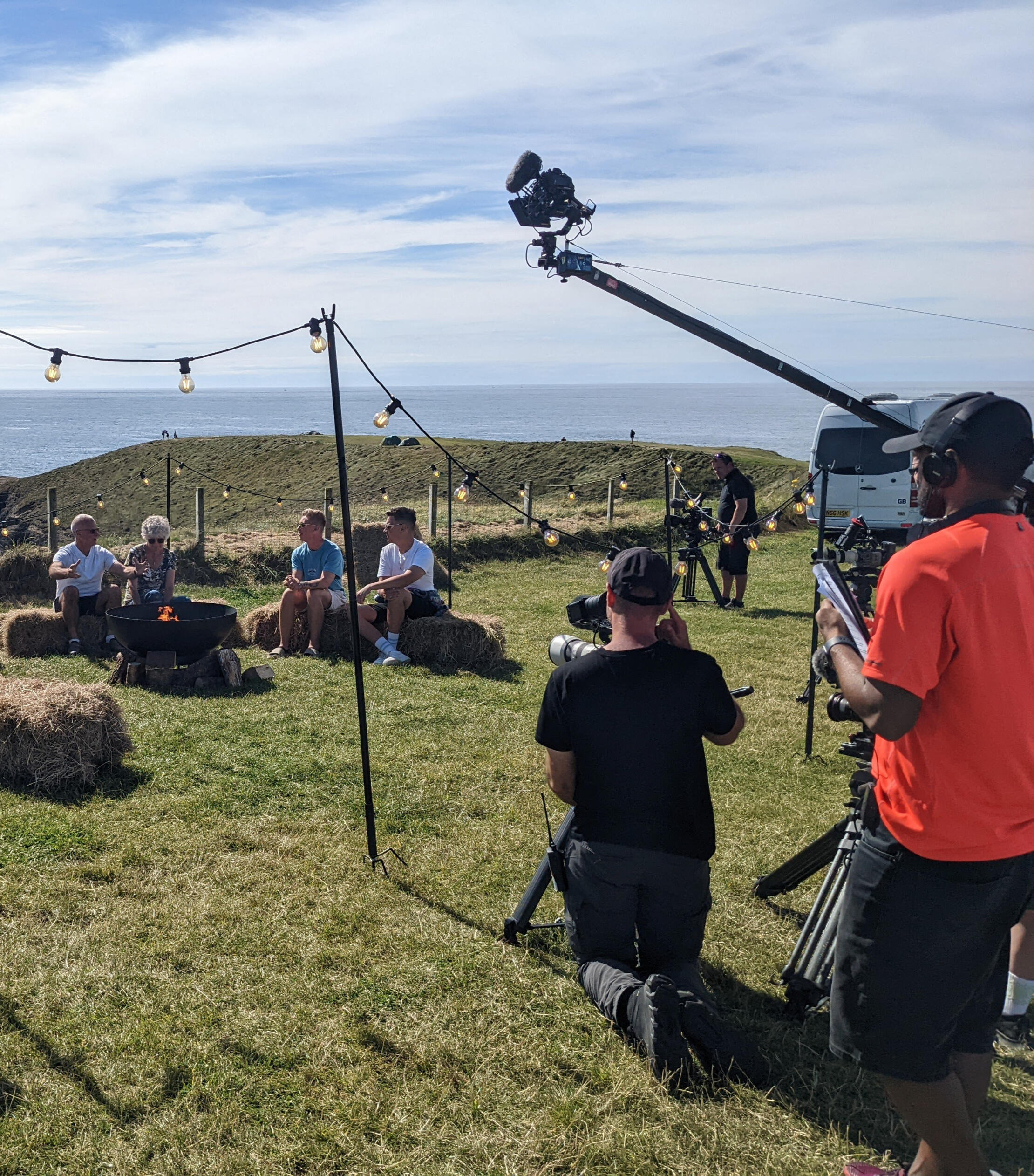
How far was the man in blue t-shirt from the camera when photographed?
9328 mm

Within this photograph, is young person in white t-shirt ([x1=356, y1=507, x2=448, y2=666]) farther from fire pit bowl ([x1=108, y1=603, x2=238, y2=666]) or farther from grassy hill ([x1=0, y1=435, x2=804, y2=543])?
grassy hill ([x1=0, y1=435, x2=804, y2=543])

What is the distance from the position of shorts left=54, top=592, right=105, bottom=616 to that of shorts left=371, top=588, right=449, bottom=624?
270 cm

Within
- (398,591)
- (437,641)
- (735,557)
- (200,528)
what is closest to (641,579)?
(437,641)

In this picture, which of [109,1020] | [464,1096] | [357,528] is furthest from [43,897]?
[357,528]

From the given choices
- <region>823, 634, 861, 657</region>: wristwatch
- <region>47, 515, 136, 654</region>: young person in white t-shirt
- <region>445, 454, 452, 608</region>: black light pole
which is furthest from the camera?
<region>445, 454, 452, 608</region>: black light pole

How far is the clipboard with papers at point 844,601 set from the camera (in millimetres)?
2615

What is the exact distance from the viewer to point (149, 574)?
359 inches

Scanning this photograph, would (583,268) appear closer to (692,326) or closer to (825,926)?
(692,326)

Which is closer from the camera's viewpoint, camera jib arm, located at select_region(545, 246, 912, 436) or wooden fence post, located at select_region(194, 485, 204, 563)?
camera jib arm, located at select_region(545, 246, 912, 436)

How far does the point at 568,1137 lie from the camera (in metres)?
2.97

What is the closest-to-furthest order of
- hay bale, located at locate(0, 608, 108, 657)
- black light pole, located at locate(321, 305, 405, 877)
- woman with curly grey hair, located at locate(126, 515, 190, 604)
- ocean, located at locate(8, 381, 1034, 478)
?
black light pole, located at locate(321, 305, 405, 877) < woman with curly grey hair, located at locate(126, 515, 190, 604) < hay bale, located at locate(0, 608, 108, 657) < ocean, located at locate(8, 381, 1034, 478)

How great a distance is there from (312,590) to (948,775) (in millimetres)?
7601

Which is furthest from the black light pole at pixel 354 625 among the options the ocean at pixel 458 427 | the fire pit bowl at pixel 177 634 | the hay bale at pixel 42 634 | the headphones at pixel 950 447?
the ocean at pixel 458 427

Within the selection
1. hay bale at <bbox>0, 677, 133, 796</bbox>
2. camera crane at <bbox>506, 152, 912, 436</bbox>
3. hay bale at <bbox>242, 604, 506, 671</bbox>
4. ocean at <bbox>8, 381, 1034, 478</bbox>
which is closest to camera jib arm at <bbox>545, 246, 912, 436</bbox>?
camera crane at <bbox>506, 152, 912, 436</bbox>
